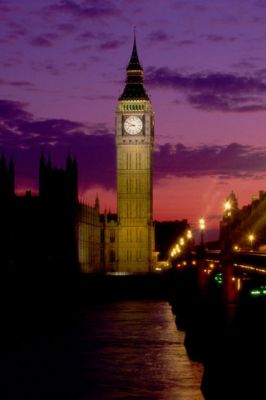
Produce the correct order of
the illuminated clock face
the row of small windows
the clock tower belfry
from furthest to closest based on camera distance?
1. the row of small windows
2. the illuminated clock face
3. the clock tower belfry

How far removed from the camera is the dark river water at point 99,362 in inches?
1489

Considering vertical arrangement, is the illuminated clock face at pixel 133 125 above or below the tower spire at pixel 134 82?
below

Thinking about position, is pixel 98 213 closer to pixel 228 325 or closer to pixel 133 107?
pixel 133 107

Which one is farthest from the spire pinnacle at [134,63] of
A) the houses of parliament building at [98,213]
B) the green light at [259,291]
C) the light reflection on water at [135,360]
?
the green light at [259,291]

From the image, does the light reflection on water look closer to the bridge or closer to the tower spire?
the bridge

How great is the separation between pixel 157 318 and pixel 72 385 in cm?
2859

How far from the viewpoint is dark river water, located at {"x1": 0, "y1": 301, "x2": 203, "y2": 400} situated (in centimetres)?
3781

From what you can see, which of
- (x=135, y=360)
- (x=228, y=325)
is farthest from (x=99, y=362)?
(x=228, y=325)

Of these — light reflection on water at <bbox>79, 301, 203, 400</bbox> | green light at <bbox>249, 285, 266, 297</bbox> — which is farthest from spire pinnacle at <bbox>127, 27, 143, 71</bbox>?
green light at <bbox>249, 285, 266, 297</bbox>

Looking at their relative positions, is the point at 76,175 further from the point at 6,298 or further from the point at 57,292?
the point at 6,298

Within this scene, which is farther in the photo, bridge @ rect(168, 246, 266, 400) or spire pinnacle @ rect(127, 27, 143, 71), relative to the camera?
spire pinnacle @ rect(127, 27, 143, 71)

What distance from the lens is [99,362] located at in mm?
45719

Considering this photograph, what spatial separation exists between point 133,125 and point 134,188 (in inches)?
339

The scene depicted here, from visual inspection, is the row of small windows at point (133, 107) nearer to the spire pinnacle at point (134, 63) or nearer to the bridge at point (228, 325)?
the spire pinnacle at point (134, 63)
